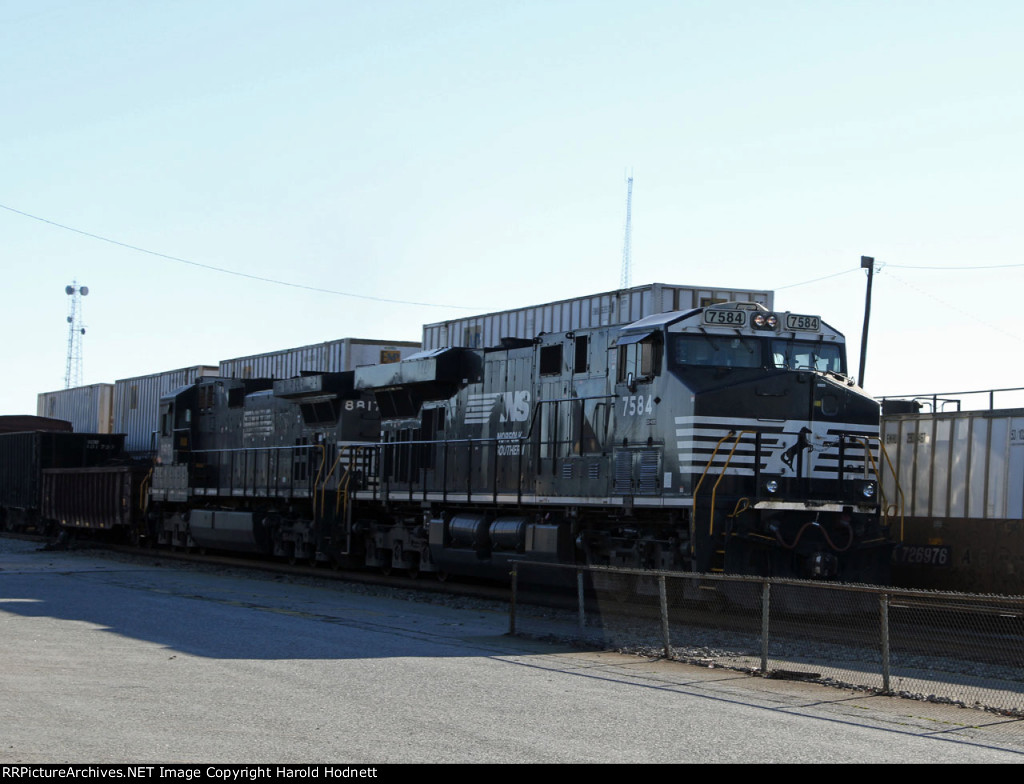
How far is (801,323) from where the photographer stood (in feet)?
53.5

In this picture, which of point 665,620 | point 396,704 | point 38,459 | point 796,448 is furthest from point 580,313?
point 38,459

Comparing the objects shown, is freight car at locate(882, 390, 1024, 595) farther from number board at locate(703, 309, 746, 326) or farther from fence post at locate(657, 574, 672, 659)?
fence post at locate(657, 574, 672, 659)

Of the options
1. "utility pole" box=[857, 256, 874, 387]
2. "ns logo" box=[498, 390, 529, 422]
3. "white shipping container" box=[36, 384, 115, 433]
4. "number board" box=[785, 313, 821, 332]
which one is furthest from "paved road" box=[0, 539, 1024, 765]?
"white shipping container" box=[36, 384, 115, 433]

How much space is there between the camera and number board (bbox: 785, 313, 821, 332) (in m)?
16.2

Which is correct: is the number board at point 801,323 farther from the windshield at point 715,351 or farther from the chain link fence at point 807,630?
the chain link fence at point 807,630

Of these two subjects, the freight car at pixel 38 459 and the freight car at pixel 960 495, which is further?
the freight car at pixel 38 459

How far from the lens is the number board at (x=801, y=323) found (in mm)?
16250

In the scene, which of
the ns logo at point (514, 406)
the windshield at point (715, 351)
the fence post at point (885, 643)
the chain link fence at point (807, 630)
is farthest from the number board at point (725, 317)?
the fence post at point (885, 643)

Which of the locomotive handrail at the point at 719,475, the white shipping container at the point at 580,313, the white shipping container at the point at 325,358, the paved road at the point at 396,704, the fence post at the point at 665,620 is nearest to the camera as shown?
the paved road at the point at 396,704

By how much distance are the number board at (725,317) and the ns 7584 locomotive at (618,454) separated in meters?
0.01

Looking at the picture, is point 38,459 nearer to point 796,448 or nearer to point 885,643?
point 796,448

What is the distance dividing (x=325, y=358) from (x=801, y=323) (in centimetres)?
1721

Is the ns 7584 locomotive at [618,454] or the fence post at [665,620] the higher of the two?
the ns 7584 locomotive at [618,454]
